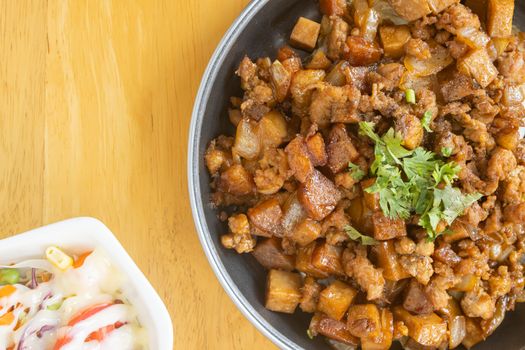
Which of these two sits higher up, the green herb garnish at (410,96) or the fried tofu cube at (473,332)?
the green herb garnish at (410,96)

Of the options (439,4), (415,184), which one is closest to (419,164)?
(415,184)

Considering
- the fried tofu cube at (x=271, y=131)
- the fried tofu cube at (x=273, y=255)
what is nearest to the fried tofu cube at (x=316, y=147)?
the fried tofu cube at (x=271, y=131)

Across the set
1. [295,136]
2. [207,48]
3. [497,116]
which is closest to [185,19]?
[207,48]

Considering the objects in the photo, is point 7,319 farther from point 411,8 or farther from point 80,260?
point 411,8

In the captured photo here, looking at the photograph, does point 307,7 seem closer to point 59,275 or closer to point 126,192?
point 126,192

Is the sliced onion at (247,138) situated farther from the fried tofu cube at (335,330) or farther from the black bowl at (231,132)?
the fried tofu cube at (335,330)

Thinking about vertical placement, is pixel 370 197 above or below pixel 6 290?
above
